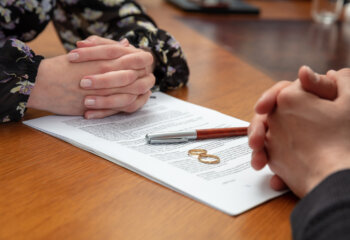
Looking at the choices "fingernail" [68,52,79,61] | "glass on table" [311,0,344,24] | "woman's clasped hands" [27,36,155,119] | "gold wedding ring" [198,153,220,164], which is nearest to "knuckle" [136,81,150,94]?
"woman's clasped hands" [27,36,155,119]

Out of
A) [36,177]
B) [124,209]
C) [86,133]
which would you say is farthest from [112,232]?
[86,133]

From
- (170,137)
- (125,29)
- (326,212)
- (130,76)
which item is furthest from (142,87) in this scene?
(326,212)

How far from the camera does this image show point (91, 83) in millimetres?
762

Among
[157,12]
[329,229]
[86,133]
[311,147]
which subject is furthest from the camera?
[157,12]

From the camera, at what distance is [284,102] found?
0.53m

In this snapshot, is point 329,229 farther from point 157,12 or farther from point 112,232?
point 157,12

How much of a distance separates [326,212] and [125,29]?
0.71 meters

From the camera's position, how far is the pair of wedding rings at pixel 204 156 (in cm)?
60

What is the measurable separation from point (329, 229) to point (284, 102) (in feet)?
0.57

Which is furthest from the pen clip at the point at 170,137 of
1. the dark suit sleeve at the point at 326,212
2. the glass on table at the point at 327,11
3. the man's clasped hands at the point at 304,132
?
the glass on table at the point at 327,11

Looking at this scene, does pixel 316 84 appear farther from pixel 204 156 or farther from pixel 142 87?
pixel 142 87

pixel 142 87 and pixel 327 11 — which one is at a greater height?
pixel 142 87

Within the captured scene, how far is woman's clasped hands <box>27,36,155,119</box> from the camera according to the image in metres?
0.76

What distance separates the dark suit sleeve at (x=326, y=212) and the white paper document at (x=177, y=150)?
7 centimetres
